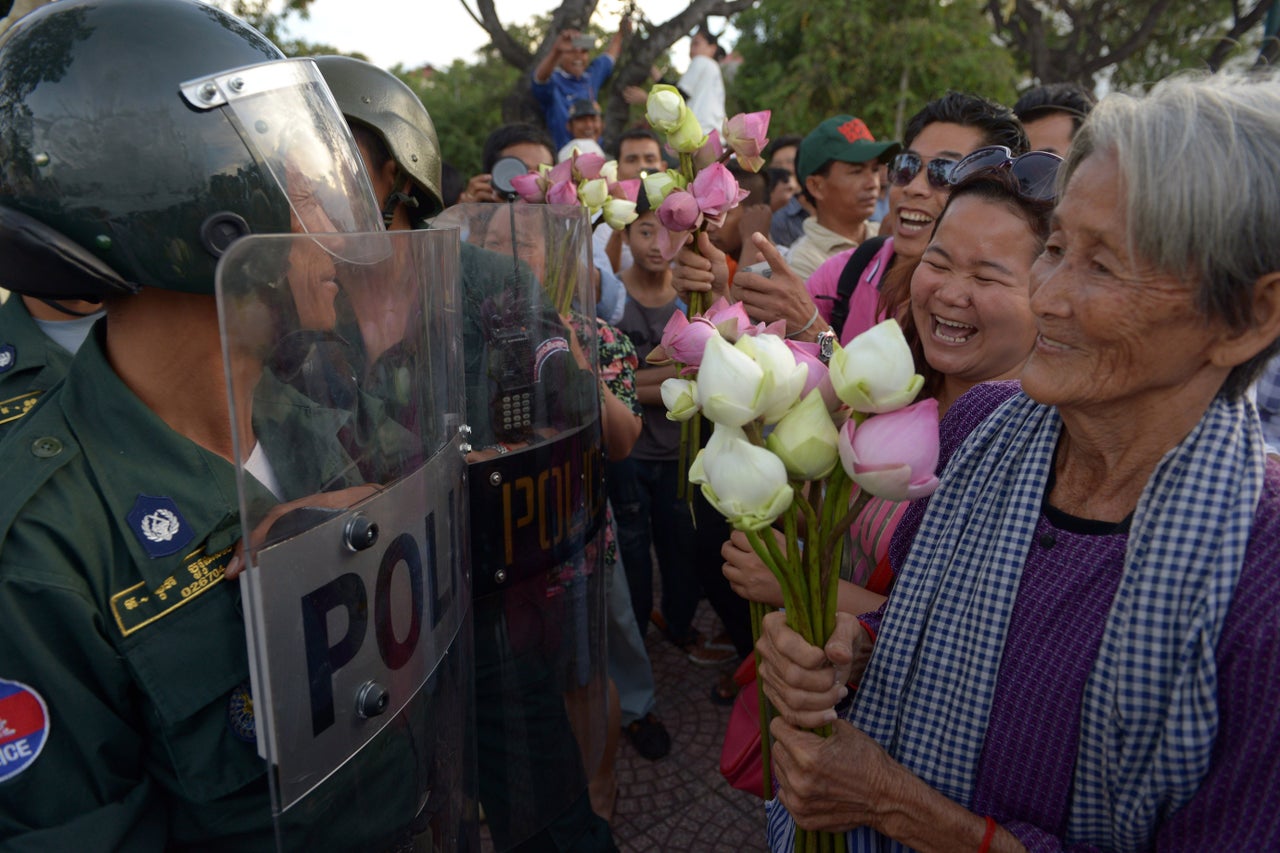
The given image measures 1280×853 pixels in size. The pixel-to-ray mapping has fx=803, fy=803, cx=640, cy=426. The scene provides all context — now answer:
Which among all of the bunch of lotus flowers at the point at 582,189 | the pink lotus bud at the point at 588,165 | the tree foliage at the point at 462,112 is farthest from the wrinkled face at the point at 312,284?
the tree foliage at the point at 462,112

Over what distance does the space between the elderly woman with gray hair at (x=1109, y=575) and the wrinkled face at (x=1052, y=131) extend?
2.38 metres

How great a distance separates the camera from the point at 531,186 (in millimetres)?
3053

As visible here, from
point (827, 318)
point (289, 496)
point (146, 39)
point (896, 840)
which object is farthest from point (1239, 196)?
point (827, 318)

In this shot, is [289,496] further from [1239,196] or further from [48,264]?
[1239,196]

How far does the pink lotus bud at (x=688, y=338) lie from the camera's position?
55.6 inches

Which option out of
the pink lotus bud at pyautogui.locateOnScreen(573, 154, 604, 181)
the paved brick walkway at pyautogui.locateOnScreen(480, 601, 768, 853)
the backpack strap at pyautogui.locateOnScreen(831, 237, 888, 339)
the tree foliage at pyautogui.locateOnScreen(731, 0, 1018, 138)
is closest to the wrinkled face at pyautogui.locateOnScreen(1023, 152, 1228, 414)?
the backpack strap at pyautogui.locateOnScreen(831, 237, 888, 339)

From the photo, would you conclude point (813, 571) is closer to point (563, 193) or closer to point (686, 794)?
point (563, 193)

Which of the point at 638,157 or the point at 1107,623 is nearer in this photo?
the point at 1107,623

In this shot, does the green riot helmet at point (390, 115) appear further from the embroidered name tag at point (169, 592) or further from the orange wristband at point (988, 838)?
the orange wristband at point (988, 838)

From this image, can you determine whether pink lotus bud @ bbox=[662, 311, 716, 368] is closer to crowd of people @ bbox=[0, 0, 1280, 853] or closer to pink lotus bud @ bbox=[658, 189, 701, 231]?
crowd of people @ bbox=[0, 0, 1280, 853]

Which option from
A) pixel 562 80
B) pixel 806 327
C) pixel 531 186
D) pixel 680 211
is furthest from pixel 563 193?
pixel 562 80

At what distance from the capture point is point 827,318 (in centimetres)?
303

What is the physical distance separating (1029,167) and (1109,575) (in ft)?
3.30

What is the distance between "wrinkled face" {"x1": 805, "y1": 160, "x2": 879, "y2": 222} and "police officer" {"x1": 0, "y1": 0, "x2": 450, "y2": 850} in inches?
128
